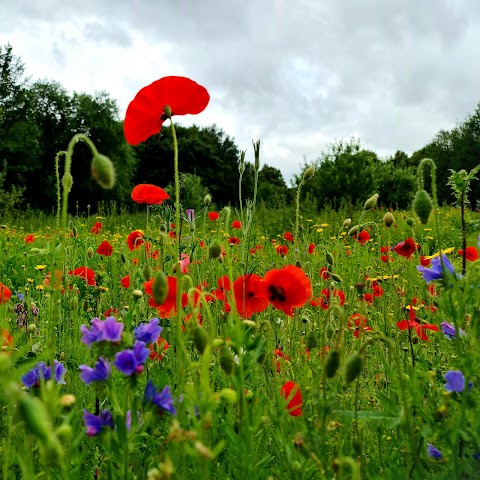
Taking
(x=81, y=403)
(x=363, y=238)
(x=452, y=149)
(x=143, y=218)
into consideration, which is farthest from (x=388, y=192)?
(x=81, y=403)

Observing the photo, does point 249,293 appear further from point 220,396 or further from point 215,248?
point 220,396

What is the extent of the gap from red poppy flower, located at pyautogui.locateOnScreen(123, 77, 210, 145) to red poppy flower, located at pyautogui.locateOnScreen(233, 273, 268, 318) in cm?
47

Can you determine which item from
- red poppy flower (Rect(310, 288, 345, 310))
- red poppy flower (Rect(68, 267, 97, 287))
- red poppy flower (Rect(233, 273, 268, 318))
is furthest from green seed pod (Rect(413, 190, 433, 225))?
red poppy flower (Rect(68, 267, 97, 287))

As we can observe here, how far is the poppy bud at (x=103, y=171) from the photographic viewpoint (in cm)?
93

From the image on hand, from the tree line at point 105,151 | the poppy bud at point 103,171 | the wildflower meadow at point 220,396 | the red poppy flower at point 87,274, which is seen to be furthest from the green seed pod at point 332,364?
Result: the tree line at point 105,151

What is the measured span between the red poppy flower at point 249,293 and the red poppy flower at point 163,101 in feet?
1.53

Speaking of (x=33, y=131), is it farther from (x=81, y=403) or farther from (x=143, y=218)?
(x=81, y=403)

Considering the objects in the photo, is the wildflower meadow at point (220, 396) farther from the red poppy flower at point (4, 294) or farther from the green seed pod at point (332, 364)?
the red poppy flower at point (4, 294)

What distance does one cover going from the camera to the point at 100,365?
0.89 metres

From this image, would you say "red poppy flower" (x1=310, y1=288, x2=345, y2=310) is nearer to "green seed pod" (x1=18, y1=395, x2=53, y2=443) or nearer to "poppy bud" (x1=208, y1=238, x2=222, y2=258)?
"poppy bud" (x1=208, y1=238, x2=222, y2=258)

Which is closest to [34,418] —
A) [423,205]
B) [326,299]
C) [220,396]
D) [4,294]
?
[220,396]

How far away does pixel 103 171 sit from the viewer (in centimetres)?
93

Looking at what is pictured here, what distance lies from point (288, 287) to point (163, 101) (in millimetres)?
573

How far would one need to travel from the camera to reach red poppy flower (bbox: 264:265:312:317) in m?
1.40
